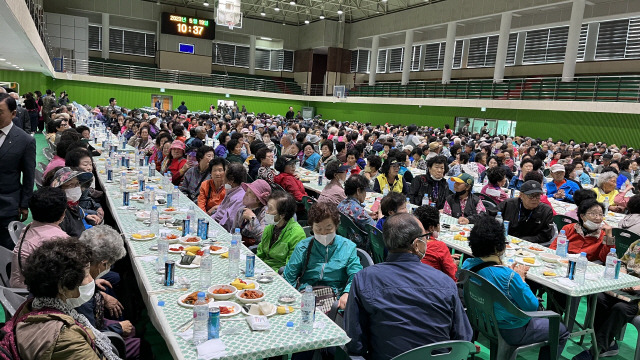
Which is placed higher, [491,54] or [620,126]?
[491,54]

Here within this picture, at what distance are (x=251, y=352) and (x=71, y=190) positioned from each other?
9.91 ft

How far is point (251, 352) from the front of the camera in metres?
2.52

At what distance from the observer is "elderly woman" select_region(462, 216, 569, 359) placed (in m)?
3.34

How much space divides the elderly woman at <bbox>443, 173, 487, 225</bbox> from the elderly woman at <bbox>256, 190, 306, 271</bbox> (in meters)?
2.64

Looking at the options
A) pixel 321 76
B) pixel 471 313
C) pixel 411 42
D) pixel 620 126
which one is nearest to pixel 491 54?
pixel 411 42

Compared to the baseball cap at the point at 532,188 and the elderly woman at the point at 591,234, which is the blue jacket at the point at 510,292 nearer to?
the elderly woman at the point at 591,234

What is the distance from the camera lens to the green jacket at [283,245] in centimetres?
421

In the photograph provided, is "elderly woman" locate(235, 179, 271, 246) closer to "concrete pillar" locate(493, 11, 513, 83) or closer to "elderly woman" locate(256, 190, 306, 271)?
"elderly woman" locate(256, 190, 306, 271)

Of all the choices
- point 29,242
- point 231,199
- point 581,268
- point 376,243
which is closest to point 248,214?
point 231,199

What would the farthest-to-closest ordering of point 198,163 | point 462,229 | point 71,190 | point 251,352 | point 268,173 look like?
point 198,163, point 268,173, point 462,229, point 71,190, point 251,352

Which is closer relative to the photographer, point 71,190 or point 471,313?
point 471,313

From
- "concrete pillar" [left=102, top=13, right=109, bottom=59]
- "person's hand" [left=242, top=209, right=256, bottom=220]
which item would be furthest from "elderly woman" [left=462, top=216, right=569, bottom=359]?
"concrete pillar" [left=102, top=13, right=109, bottom=59]

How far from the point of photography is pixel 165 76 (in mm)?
30688

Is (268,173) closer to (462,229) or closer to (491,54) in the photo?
(462,229)
